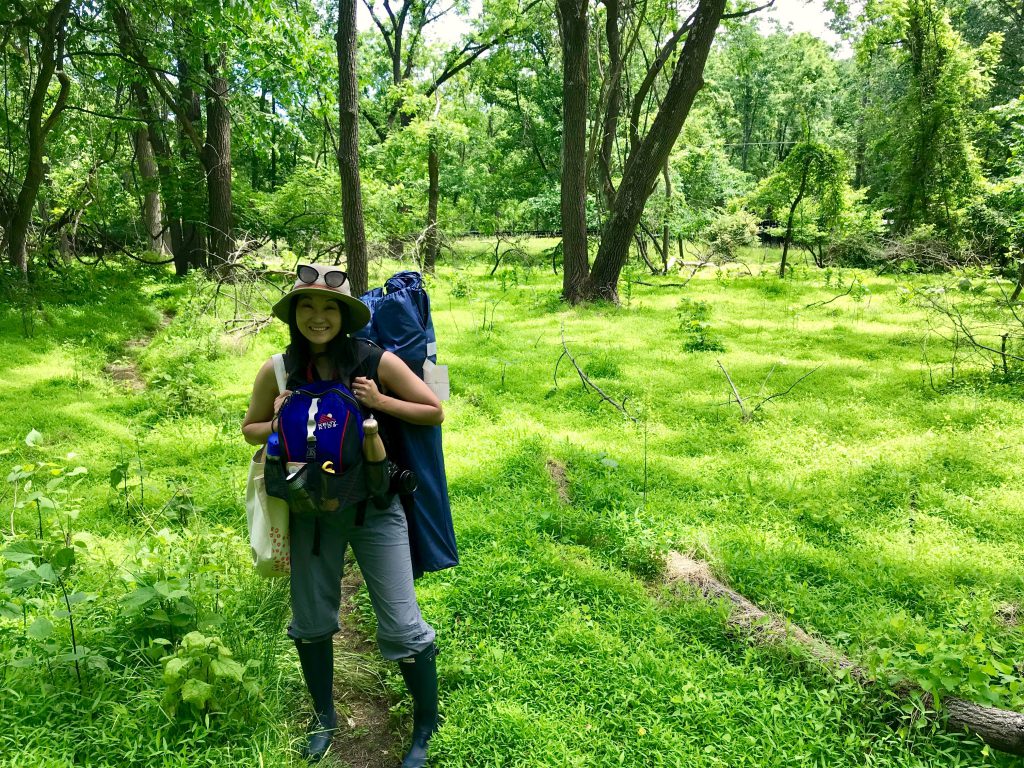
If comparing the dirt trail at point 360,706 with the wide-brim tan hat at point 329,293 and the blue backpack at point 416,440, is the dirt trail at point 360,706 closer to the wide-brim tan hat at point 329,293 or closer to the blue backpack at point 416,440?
the blue backpack at point 416,440

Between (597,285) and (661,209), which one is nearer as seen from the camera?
(597,285)

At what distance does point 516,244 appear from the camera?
52.4 feet

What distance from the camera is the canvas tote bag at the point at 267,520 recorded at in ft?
8.09

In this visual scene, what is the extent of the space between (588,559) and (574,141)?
971cm

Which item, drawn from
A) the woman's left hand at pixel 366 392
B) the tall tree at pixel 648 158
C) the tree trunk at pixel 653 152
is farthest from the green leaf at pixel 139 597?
the tree trunk at pixel 653 152

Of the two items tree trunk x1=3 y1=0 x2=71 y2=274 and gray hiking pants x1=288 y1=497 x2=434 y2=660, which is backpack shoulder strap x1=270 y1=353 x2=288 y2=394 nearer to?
gray hiking pants x1=288 y1=497 x2=434 y2=660

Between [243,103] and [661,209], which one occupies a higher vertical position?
[243,103]

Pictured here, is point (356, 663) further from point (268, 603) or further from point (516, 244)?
point (516, 244)

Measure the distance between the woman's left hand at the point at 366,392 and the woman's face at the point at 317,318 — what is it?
22 centimetres

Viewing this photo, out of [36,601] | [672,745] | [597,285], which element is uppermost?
[597,285]

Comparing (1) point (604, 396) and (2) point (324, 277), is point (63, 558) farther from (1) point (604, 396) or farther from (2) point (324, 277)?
(1) point (604, 396)

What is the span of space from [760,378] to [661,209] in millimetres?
12301

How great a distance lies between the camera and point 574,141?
39.2 feet

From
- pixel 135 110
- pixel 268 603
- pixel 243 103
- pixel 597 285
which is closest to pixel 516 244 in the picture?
pixel 597 285
